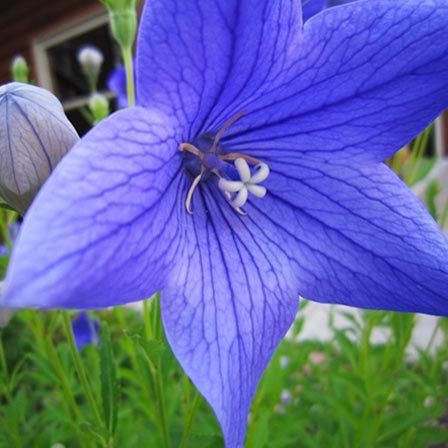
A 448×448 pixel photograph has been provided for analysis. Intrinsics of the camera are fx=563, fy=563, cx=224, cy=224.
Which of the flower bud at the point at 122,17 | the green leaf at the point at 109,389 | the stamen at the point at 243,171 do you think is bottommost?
the green leaf at the point at 109,389

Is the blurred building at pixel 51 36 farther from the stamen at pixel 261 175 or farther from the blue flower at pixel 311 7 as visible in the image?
the stamen at pixel 261 175

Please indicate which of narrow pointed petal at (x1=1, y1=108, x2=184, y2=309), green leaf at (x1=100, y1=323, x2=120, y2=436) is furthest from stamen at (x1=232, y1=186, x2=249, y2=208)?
green leaf at (x1=100, y1=323, x2=120, y2=436)

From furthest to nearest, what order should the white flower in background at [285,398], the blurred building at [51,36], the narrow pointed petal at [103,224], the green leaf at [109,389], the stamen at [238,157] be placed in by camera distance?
1. the blurred building at [51,36]
2. the white flower in background at [285,398]
3. the green leaf at [109,389]
4. the stamen at [238,157]
5. the narrow pointed petal at [103,224]

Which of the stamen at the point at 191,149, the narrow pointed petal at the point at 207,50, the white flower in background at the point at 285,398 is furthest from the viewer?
the white flower in background at the point at 285,398

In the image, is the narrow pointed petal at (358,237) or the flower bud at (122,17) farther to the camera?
the flower bud at (122,17)

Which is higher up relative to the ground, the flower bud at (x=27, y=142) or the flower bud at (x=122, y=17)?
the flower bud at (x=122, y=17)

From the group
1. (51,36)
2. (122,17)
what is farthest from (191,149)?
(51,36)

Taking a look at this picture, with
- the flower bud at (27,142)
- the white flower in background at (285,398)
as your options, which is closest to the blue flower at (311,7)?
the flower bud at (27,142)

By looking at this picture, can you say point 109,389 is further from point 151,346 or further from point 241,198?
point 241,198

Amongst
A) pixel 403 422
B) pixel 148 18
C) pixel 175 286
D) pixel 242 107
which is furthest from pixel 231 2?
pixel 403 422
